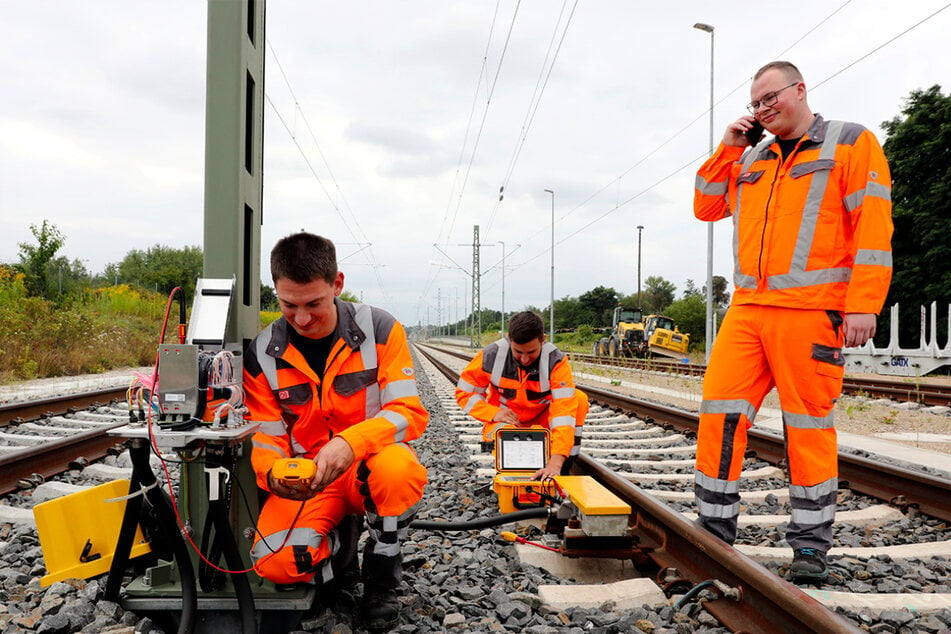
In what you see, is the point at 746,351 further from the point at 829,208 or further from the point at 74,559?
the point at 74,559

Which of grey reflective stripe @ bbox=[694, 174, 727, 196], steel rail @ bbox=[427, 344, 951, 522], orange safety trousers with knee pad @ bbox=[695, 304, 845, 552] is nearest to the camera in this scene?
orange safety trousers with knee pad @ bbox=[695, 304, 845, 552]

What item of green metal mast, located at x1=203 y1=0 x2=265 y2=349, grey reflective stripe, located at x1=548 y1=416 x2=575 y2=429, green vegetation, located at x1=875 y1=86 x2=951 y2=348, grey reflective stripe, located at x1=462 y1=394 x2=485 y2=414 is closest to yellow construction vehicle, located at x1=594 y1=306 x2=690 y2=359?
green vegetation, located at x1=875 y1=86 x2=951 y2=348

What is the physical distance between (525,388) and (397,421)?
5.89 feet

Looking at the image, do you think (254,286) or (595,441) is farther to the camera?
(595,441)

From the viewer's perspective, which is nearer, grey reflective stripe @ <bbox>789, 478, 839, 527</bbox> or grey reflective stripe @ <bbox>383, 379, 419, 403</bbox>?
grey reflective stripe @ <bbox>383, 379, 419, 403</bbox>

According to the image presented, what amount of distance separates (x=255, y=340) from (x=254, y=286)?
0.22 metres

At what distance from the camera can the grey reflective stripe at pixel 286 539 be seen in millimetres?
2225

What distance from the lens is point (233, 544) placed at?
82.4 inches

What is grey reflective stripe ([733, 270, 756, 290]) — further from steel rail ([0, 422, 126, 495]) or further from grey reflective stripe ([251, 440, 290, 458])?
steel rail ([0, 422, 126, 495])

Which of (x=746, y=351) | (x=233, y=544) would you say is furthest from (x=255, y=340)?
(x=746, y=351)

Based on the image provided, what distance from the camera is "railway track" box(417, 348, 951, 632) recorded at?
2090 millimetres

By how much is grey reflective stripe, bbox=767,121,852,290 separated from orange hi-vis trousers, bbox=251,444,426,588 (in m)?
1.61

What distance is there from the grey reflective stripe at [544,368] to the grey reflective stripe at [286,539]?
1.98 metres

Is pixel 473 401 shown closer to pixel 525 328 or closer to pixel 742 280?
pixel 525 328
